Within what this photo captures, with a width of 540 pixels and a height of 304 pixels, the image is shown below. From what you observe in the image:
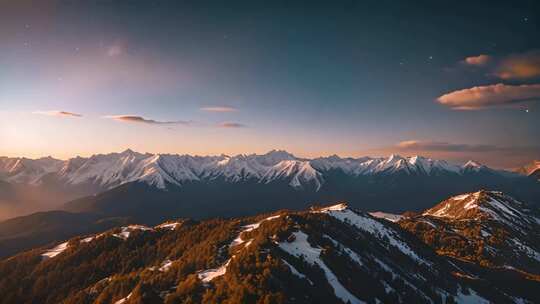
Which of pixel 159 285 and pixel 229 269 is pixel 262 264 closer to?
pixel 229 269

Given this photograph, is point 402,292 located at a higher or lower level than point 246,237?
lower

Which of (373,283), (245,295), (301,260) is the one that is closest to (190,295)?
(245,295)

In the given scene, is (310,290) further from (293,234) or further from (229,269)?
(293,234)

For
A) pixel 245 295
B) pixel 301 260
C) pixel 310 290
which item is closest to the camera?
pixel 245 295

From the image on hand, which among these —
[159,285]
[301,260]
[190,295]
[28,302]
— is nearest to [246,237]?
[301,260]

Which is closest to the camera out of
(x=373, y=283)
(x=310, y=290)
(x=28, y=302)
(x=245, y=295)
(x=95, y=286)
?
(x=245, y=295)

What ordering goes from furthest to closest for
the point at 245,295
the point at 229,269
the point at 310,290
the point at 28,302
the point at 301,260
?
the point at 28,302, the point at 301,260, the point at 229,269, the point at 310,290, the point at 245,295

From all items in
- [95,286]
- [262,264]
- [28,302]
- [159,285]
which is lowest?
[28,302]

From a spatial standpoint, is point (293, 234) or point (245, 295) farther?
point (293, 234)

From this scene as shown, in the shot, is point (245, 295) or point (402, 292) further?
point (402, 292)
